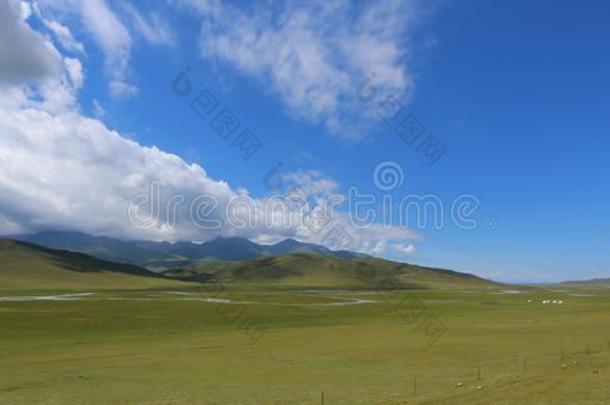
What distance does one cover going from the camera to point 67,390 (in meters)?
37.5

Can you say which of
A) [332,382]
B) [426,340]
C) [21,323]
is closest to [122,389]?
[332,382]

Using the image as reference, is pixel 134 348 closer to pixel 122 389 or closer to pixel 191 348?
pixel 191 348

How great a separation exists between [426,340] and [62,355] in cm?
4316

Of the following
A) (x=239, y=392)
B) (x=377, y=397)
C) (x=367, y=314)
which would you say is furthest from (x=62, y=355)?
(x=367, y=314)

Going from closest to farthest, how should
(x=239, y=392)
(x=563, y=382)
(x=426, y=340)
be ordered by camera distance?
(x=563, y=382), (x=239, y=392), (x=426, y=340)

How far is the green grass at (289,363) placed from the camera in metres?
33.4

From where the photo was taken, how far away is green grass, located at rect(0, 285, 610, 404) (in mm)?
33438

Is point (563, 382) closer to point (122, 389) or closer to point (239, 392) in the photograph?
point (239, 392)

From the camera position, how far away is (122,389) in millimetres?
37625

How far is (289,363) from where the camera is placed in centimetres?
4912

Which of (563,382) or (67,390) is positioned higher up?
(563,382)

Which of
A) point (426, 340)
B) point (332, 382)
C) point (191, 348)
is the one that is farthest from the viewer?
point (426, 340)

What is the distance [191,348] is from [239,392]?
2894 cm

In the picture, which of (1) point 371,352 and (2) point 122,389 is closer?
(2) point 122,389
